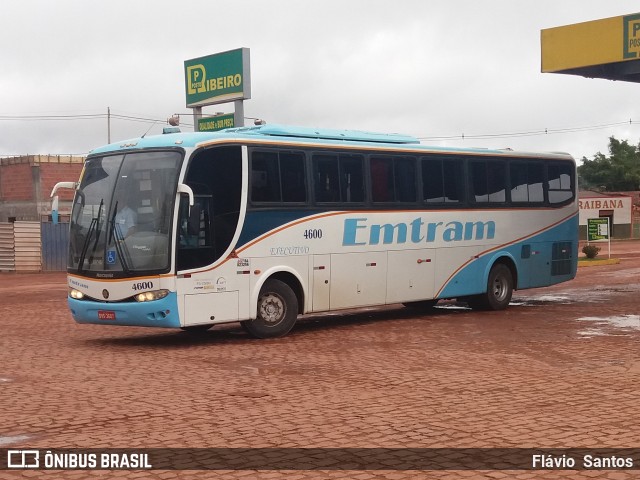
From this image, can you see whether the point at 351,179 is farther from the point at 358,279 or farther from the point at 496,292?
the point at 496,292

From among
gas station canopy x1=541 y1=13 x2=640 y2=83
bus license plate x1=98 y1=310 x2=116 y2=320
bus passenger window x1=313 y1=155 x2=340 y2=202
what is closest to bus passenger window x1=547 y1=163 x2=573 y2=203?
gas station canopy x1=541 y1=13 x2=640 y2=83

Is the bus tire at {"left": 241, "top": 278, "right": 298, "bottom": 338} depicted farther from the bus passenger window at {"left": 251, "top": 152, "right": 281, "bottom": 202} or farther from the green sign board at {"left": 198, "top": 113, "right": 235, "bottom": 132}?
the green sign board at {"left": 198, "top": 113, "right": 235, "bottom": 132}

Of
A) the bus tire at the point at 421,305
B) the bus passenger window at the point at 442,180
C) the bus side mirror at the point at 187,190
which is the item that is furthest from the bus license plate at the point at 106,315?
the bus tire at the point at 421,305

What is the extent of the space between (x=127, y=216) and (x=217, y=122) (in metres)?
20.5

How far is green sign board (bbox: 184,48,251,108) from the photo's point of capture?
3250cm

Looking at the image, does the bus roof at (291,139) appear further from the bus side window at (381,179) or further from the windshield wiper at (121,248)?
the windshield wiper at (121,248)

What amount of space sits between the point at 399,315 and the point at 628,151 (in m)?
89.5

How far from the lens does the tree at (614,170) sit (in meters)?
101

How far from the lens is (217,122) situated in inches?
1385

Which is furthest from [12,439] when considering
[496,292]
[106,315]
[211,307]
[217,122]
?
[217,122]

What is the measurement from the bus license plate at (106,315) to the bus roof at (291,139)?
2549mm

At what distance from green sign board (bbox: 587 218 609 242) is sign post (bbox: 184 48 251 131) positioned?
18.6m

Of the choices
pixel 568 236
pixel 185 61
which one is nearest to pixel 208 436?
pixel 568 236

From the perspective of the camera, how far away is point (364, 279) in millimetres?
17984
